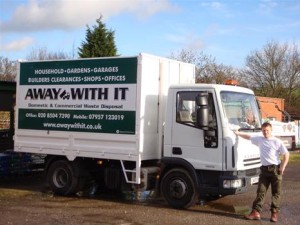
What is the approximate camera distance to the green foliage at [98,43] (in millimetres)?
24219

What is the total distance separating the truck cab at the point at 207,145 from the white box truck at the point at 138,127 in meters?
0.02

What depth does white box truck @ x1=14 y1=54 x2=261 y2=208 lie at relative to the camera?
9469 mm

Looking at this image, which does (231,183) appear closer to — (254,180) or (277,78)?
(254,180)

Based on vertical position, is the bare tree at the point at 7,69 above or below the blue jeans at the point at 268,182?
above

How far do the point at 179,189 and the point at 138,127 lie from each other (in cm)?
152

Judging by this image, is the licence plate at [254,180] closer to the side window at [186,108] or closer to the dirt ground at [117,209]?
the dirt ground at [117,209]

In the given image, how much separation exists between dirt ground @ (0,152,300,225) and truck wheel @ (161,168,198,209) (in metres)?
0.19

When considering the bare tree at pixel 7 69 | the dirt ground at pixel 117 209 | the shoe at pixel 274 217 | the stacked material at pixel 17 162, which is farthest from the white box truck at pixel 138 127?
the bare tree at pixel 7 69

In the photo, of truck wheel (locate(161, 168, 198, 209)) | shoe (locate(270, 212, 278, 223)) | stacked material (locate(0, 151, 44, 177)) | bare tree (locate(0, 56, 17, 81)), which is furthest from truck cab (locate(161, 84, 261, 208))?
bare tree (locate(0, 56, 17, 81))

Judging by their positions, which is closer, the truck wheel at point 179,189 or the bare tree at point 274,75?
the truck wheel at point 179,189

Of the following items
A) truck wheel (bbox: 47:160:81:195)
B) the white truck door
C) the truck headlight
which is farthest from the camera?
truck wheel (bbox: 47:160:81:195)

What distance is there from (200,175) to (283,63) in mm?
41794

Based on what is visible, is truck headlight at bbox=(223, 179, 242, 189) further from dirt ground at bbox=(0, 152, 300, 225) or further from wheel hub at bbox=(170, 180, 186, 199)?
wheel hub at bbox=(170, 180, 186, 199)

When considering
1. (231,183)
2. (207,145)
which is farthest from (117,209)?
(231,183)
